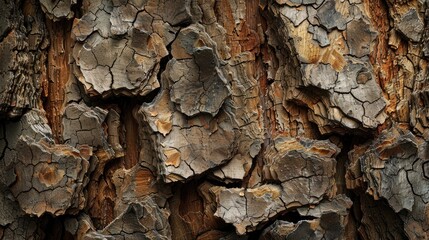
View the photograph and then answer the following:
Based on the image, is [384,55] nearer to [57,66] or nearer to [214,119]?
[214,119]

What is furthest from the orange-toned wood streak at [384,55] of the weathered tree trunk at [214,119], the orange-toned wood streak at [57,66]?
the orange-toned wood streak at [57,66]

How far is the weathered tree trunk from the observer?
157 centimetres

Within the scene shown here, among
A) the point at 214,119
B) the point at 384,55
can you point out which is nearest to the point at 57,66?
the point at 214,119

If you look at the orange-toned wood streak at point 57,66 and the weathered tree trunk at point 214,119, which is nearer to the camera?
the weathered tree trunk at point 214,119

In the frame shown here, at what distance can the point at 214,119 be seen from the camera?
1.61m

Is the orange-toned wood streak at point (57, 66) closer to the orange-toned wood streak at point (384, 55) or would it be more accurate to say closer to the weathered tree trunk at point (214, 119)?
the weathered tree trunk at point (214, 119)

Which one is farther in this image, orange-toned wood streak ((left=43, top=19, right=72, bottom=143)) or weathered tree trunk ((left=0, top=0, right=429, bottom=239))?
orange-toned wood streak ((left=43, top=19, right=72, bottom=143))

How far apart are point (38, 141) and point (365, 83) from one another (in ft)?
2.86

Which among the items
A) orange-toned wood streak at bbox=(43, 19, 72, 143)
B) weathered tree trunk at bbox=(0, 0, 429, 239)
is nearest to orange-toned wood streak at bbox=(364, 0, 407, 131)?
weathered tree trunk at bbox=(0, 0, 429, 239)

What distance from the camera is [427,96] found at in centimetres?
158

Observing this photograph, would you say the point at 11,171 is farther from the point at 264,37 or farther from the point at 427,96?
the point at 427,96

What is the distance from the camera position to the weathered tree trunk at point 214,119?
5.14 feet

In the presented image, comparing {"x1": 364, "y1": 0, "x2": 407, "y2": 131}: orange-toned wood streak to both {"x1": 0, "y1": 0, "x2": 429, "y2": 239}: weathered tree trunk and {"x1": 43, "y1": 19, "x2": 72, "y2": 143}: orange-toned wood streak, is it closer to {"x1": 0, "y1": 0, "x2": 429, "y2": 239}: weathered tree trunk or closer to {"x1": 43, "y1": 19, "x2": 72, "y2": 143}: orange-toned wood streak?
{"x1": 0, "y1": 0, "x2": 429, "y2": 239}: weathered tree trunk

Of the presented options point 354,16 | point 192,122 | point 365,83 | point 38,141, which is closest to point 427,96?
point 365,83
